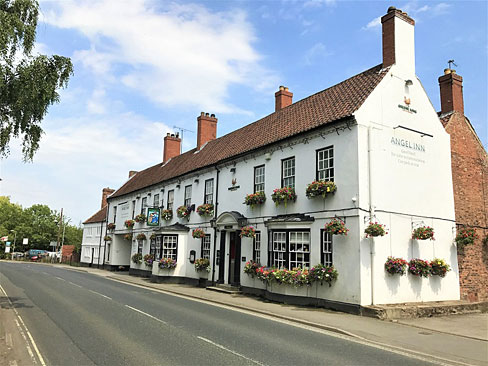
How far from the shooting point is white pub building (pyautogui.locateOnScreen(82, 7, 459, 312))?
14.0 meters

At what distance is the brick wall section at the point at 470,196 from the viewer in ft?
56.2

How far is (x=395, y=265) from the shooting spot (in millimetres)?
13711

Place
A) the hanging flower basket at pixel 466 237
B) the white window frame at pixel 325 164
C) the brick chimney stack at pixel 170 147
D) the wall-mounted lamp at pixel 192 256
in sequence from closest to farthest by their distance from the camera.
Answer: the white window frame at pixel 325 164 → the hanging flower basket at pixel 466 237 → the wall-mounted lamp at pixel 192 256 → the brick chimney stack at pixel 170 147

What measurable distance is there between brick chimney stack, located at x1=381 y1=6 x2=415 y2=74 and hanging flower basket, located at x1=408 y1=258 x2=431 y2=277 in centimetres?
788

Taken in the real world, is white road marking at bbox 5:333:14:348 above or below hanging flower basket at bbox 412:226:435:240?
below

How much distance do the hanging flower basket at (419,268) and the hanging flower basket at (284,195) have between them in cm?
510

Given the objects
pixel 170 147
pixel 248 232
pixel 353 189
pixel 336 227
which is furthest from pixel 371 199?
pixel 170 147

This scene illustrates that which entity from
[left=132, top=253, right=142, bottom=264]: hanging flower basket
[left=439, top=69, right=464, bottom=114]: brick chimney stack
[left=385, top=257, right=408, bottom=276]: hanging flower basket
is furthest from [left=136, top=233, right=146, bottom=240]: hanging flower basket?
[left=439, top=69, right=464, bottom=114]: brick chimney stack

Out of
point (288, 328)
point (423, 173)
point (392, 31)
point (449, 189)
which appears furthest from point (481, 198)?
point (288, 328)

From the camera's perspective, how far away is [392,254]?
46.9 ft

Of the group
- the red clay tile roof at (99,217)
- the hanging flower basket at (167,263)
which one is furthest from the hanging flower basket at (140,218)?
the red clay tile roof at (99,217)

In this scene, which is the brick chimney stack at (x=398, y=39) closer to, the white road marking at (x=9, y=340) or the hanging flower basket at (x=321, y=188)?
the hanging flower basket at (x=321, y=188)

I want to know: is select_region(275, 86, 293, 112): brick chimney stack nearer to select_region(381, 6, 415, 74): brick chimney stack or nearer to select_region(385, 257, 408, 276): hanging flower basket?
select_region(381, 6, 415, 74): brick chimney stack

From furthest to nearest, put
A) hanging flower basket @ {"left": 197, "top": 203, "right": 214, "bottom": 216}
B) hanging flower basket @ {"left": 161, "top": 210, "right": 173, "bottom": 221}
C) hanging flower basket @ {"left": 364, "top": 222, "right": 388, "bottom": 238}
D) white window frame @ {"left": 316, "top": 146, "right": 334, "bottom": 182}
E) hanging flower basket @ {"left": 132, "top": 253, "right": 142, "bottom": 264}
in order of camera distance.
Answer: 1. hanging flower basket @ {"left": 132, "top": 253, "right": 142, "bottom": 264}
2. hanging flower basket @ {"left": 161, "top": 210, "right": 173, "bottom": 221}
3. hanging flower basket @ {"left": 197, "top": 203, "right": 214, "bottom": 216}
4. white window frame @ {"left": 316, "top": 146, "right": 334, "bottom": 182}
5. hanging flower basket @ {"left": 364, "top": 222, "right": 388, "bottom": 238}
